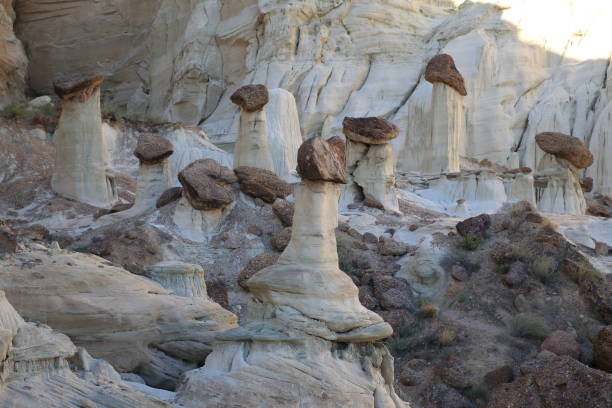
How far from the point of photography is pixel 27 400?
5.99 meters

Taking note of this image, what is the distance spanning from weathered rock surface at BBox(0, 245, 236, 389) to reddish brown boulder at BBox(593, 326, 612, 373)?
5.57 meters

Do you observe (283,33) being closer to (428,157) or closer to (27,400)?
(428,157)

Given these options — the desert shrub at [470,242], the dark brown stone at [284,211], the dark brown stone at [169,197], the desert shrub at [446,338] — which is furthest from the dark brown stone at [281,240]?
the desert shrub at [446,338]

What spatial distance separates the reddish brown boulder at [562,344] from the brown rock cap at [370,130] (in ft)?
28.4

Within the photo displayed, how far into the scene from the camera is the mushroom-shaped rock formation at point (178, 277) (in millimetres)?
9719

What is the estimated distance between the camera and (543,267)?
43.9 feet

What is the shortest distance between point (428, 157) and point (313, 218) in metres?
19.9

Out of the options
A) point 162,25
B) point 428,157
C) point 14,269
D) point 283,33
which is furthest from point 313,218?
point 162,25

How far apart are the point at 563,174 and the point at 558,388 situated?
14107 millimetres

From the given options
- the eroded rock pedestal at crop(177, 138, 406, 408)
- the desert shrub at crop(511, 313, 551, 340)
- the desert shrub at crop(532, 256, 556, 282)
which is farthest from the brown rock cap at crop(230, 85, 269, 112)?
the eroded rock pedestal at crop(177, 138, 406, 408)

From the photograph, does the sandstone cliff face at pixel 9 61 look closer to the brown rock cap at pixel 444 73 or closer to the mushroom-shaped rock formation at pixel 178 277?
the brown rock cap at pixel 444 73

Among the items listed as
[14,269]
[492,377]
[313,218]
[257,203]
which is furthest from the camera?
[257,203]

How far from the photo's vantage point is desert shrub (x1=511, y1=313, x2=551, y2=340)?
1202cm

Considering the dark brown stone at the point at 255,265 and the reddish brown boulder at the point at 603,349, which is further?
the dark brown stone at the point at 255,265
